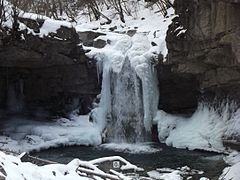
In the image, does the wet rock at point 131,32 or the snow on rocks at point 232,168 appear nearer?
the snow on rocks at point 232,168

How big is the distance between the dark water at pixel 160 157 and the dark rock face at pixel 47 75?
13.1ft

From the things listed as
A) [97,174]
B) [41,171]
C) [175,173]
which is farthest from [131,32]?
[41,171]

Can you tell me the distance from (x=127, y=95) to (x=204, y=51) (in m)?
4.62

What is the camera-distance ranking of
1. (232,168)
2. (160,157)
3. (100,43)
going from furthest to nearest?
(100,43)
(160,157)
(232,168)

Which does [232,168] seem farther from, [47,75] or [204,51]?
[47,75]

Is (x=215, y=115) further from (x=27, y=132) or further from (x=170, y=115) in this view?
(x=27, y=132)

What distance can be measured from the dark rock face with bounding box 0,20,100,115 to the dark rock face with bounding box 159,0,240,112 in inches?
143

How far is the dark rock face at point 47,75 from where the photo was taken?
17.3m

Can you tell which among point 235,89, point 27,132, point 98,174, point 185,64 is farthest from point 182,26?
point 98,174

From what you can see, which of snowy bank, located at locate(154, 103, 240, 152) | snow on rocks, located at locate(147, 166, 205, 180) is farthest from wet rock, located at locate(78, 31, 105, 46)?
snow on rocks, located at locate(147, 166, 205, 180)

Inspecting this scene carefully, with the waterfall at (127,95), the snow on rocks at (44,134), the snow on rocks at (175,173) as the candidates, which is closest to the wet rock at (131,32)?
the waterfall at (127,95)

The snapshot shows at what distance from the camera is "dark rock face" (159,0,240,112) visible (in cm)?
1416

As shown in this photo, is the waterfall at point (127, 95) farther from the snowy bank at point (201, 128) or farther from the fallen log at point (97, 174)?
the fallen log at point (97, 174)

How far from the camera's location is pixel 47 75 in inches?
792
